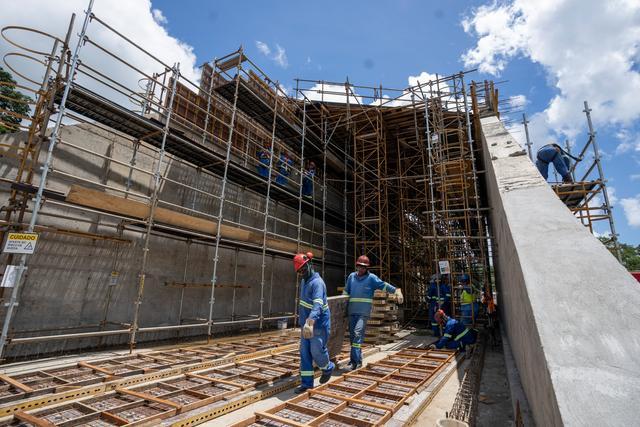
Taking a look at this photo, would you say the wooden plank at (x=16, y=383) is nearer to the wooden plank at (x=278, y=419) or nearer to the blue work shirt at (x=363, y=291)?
the wooden plank at (x=278, y=419)

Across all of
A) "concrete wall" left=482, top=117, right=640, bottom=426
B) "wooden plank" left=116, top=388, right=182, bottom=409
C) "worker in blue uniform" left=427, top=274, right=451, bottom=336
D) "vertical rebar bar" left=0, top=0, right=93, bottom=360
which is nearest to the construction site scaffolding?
"vertical rebar bar" left=0, top=0, right=93, bottom=360

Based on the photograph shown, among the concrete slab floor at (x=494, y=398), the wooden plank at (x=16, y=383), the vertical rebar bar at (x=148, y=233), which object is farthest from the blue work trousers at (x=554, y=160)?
the wooden plank at (x=16, y=383)

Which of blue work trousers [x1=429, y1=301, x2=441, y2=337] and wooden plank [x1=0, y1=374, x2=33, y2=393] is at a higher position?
blue work trousers [x1=429, y1=301, x2=441, y2=337]

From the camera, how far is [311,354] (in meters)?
4.71

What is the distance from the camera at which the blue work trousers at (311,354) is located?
180 inches

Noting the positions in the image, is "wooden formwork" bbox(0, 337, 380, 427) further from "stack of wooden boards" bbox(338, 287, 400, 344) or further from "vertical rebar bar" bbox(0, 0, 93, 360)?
"stack of wooden boards" bbox(338, 287, 400, 344)

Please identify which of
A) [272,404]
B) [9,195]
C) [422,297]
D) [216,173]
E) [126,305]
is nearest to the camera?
[272,404]

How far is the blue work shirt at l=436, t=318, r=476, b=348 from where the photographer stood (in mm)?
7207

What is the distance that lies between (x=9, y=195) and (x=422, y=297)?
16181 millimetres

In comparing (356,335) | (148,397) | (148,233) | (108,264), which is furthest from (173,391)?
(108,264)

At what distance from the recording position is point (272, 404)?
4.08 meters

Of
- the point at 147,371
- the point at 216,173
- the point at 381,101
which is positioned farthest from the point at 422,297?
the point at 147,371

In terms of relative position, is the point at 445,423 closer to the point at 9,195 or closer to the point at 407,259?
the point at 9,195

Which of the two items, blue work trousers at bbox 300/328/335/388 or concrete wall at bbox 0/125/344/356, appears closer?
blue work trousers at bbox 300/328/335/388
